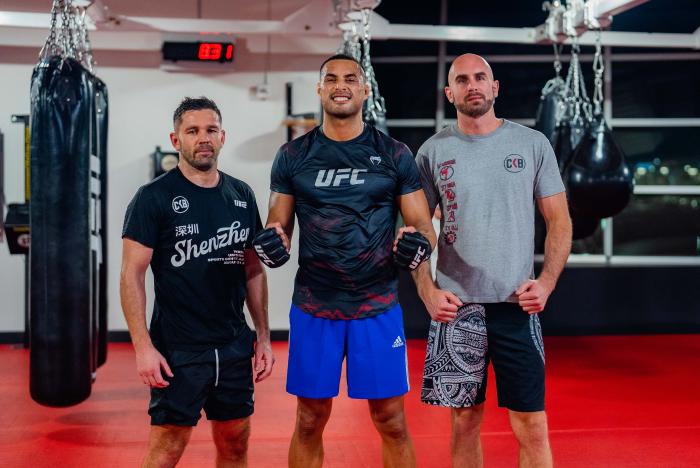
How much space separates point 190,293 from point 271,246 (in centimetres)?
31

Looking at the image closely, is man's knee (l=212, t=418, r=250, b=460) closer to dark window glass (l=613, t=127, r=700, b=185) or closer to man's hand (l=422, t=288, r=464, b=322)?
man's hand (l=422, t=288, r=464, b=322)

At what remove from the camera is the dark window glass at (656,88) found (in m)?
7.41

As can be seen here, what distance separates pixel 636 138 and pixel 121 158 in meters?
4.77

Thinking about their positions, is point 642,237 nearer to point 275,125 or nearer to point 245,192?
point 275,125

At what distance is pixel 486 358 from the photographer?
2.63 metres

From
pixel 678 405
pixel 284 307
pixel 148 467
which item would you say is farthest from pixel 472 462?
pixel 284 307

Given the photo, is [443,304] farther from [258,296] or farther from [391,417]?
[258,296]

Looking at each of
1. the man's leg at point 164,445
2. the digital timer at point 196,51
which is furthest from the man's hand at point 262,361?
the digital timer at point 196,51

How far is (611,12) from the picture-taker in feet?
14.7

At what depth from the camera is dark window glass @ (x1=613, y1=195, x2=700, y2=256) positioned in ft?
24.6

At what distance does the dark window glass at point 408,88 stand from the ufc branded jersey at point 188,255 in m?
5.04

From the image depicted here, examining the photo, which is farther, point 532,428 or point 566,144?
point 566,144

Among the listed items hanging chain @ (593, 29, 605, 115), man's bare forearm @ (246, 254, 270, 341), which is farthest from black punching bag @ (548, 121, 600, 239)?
man's bare forearm @ (246, 254, 270, 341)

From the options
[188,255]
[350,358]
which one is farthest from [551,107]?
[188,255]
